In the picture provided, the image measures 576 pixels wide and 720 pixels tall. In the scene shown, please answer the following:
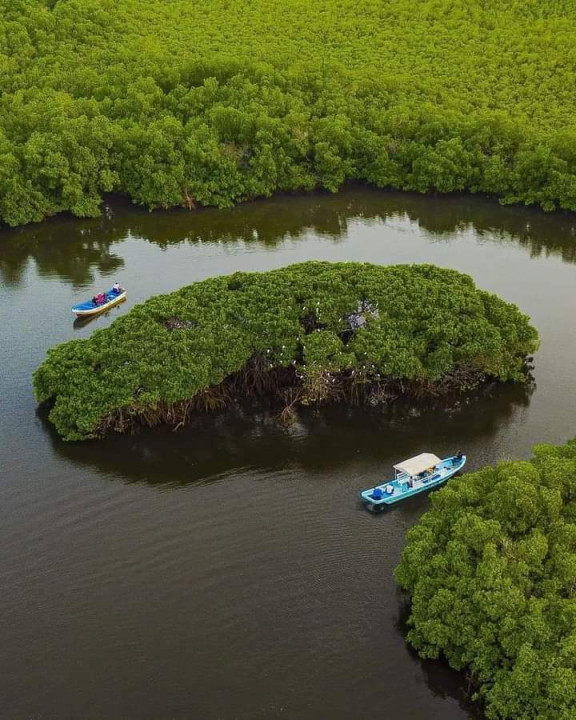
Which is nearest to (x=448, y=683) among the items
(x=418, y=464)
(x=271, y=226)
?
(x=418, y=464)

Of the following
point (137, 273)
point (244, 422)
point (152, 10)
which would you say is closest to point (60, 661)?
point (244, 422)

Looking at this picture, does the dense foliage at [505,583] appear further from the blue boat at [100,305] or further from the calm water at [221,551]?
the blue boat at [100,305]

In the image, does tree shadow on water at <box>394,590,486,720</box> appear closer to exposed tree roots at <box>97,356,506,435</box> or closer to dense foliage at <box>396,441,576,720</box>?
dense foliage at <box>396,441,576,720</box>

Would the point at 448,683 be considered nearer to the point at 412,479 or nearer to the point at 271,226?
the point at 412,479

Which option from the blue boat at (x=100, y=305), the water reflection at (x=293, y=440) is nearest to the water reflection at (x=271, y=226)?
the blue boat at (x=100, y=305)

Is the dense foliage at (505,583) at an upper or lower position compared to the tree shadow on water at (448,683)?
upper

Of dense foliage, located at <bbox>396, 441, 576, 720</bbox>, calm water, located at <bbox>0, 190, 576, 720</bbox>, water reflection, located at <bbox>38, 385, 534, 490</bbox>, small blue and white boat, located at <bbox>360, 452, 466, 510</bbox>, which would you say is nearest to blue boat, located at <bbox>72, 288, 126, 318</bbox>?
calm water, located at <bbox>0, 190, 576, 720</bbox>
